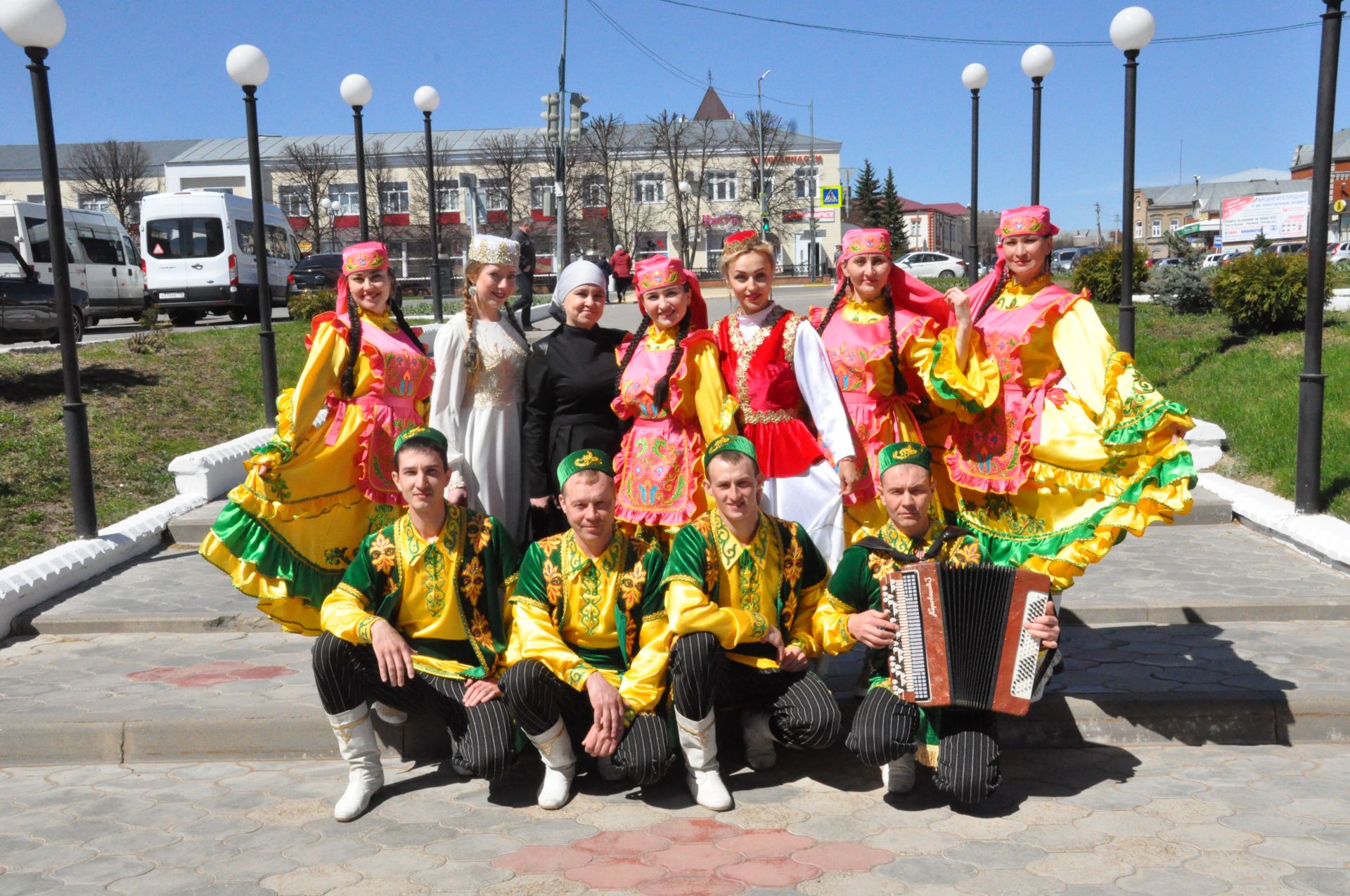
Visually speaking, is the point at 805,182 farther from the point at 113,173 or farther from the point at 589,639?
the point at 589,639

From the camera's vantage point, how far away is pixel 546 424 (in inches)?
203

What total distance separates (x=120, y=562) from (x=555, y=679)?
5154 millimetres

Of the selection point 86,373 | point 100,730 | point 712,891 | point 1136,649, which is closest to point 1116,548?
point 1136,649

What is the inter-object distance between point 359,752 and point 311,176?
207 feet

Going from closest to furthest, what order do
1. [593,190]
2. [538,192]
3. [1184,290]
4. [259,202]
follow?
[259,202] < [1184,290] < [593,190] < [538,192]

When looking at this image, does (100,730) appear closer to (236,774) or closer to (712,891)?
(236,774)

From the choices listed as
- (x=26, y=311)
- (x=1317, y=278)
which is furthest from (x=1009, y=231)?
(x=26, y=311)

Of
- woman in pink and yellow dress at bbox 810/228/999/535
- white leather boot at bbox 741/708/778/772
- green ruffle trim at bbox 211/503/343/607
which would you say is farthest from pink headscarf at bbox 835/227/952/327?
green ruffle trim at bbox 211/503/343/607

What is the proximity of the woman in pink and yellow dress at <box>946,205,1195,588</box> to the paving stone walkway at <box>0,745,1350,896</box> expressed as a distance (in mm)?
958

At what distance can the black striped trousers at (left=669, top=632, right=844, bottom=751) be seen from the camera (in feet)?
14.0

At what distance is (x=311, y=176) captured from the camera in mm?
62688

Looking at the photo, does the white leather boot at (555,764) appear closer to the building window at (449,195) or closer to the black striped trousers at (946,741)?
the black striped trousers at (946,741)

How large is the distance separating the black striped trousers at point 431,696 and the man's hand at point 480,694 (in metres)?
0.02

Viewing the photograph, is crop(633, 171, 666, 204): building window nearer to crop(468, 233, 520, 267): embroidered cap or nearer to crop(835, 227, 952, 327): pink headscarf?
crop(468, 233, 520, 267): embroidered cap
